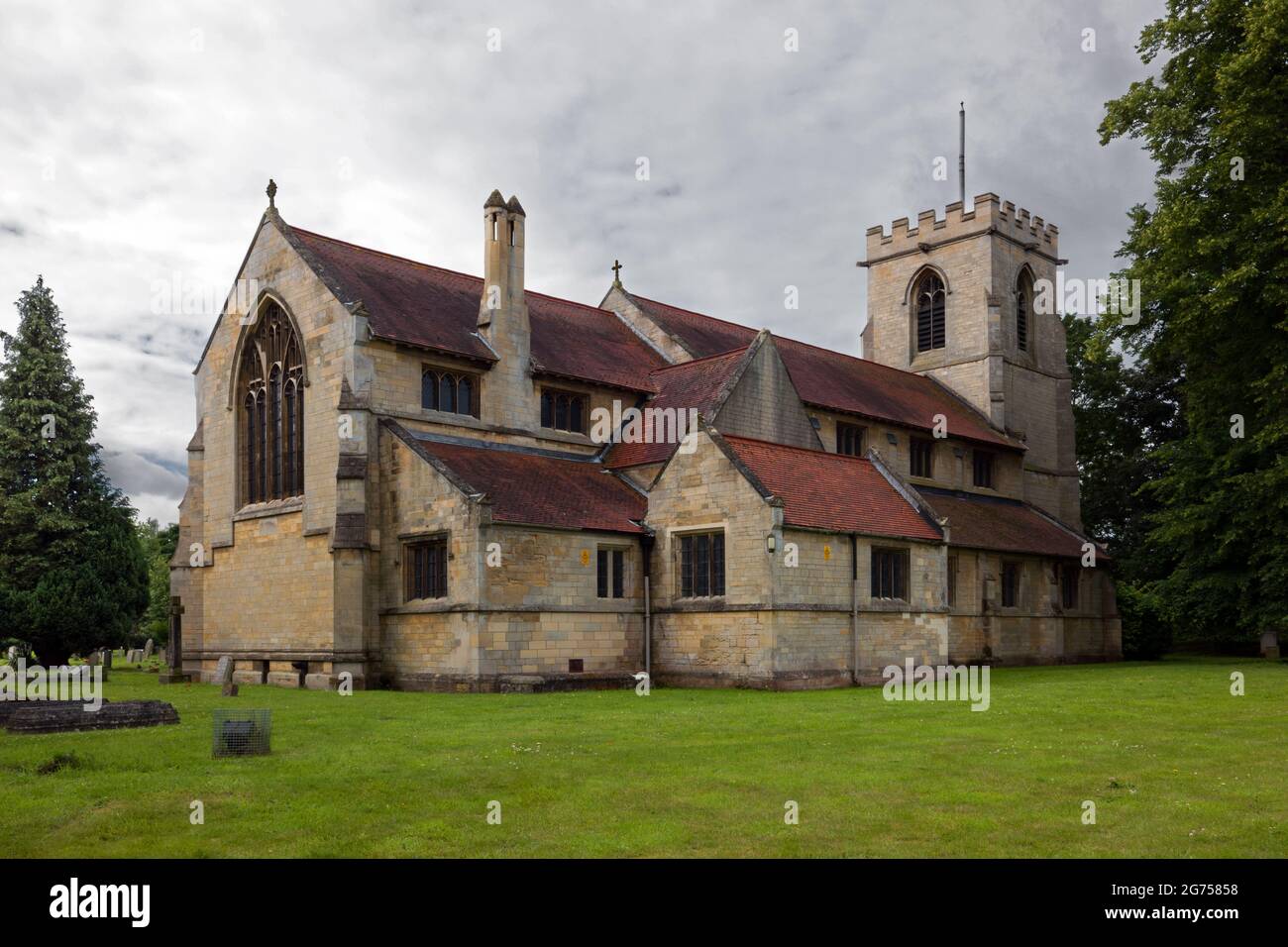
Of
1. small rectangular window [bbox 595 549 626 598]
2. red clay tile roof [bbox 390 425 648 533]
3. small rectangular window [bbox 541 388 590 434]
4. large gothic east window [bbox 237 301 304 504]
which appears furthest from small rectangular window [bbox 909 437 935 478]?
large gothic east window [bbox 237 301 304 504]

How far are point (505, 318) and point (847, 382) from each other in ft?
54.2

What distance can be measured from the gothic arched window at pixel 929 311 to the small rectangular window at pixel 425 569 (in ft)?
108

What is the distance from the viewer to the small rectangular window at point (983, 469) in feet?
165

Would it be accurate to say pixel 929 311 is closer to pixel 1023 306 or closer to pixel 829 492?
pixel 1023 306

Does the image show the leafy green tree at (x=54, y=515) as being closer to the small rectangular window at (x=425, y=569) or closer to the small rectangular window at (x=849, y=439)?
the small rectangular window at (x=425, y=569)

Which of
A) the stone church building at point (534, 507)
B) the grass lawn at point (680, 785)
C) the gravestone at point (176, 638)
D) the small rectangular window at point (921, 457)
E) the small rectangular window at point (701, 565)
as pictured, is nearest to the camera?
the grass lawn at point (680, 785)

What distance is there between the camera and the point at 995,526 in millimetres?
45500

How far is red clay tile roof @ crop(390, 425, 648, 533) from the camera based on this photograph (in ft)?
101

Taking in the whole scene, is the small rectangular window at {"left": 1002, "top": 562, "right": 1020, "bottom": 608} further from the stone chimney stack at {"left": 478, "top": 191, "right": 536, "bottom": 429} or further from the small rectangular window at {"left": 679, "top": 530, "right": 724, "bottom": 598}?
the stone chimney stack at {"left": 478, "top": 191, "right": 536, "bottom": 429}

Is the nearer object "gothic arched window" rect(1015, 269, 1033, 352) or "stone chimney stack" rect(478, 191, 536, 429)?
"stone chimney stack" rect(478, 191, 536, 429)

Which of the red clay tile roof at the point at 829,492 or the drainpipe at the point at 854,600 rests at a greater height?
the red clay tile roof at the point at 829,492

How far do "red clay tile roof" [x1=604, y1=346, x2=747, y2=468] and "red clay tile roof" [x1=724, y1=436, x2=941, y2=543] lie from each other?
2.97 meters

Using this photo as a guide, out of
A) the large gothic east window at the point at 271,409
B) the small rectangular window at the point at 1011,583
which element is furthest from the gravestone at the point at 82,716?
the small rectangular window at the point at 1011,583

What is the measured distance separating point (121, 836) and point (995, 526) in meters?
39.8
